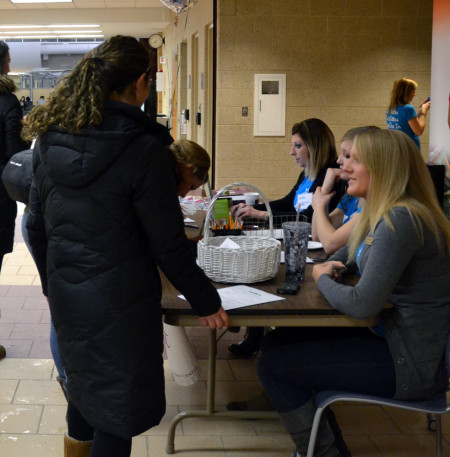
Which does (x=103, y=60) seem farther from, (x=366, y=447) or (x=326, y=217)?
(x=366, y=447)

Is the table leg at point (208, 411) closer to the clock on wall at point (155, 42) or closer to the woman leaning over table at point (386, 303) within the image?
the woman leaning over table at point (386, 303)

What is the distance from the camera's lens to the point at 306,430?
2.30 meters

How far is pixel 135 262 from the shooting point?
1.86 metres

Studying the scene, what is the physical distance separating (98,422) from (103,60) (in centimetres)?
94

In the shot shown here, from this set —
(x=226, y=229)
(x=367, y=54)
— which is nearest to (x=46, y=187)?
(x=226, y=229)

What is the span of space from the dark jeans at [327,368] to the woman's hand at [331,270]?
0.64 feet

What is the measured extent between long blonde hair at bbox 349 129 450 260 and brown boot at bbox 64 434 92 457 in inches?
42.3

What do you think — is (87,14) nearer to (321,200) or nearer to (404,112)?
(404,112)

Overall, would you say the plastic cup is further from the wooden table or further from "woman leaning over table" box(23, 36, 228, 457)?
"woman leaning over table" box(23, 36, 228, 457)

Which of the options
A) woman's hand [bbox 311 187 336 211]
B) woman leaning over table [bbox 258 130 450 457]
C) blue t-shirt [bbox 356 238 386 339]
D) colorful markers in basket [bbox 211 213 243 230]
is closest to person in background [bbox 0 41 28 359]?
colorful markers in basket [bbox 211 213 243 230]

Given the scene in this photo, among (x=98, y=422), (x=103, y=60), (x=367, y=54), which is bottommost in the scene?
(x=98, y=422)

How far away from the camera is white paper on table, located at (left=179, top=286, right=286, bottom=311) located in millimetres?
2166

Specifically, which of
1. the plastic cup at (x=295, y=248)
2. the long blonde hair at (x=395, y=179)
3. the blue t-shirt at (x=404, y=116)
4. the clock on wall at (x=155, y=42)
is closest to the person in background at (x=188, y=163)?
the plastic cup at (x=295, y=248)

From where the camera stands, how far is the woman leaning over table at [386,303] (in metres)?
2.11
